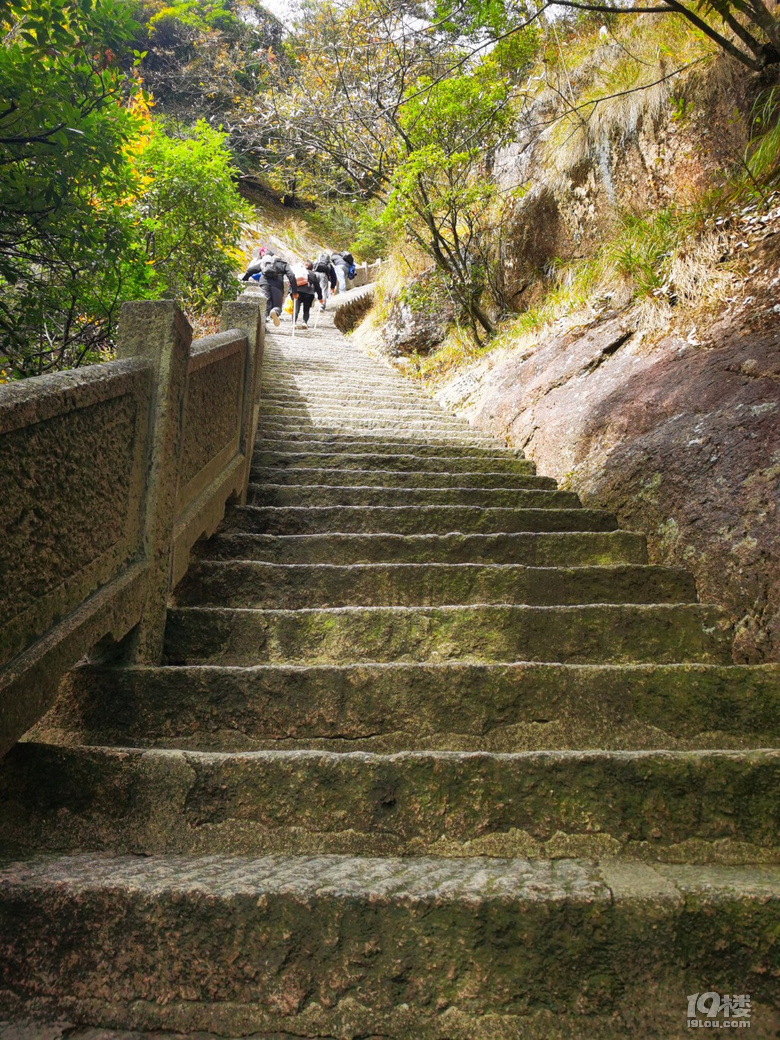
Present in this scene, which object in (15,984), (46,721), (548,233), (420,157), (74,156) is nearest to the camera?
(15,984)

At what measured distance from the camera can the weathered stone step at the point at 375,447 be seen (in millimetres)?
5020

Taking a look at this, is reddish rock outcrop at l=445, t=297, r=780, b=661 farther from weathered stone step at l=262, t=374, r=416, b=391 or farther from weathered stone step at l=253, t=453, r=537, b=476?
weathered stone step at l=262, t=374, r=416, b=391

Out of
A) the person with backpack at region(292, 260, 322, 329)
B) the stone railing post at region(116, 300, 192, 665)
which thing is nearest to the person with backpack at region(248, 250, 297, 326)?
the person with backpack at region(292, 260, 322, 329)

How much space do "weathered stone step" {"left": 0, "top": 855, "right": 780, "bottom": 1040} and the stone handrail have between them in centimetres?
45

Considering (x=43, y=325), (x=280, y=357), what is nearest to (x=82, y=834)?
(x=43, y=325)

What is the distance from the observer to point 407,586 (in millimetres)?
2973

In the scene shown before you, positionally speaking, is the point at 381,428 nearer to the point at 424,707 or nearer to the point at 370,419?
the point at 370,419

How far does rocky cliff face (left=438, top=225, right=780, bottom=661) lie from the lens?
2809mm

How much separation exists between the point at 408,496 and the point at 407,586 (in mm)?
1213

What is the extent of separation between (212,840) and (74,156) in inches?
125

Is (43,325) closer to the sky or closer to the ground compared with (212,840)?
closer to the sky

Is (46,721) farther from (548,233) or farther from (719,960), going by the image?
(548,233)

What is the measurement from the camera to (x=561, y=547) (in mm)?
3377

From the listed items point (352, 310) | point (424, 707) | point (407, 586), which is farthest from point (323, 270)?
point (424, 707)
